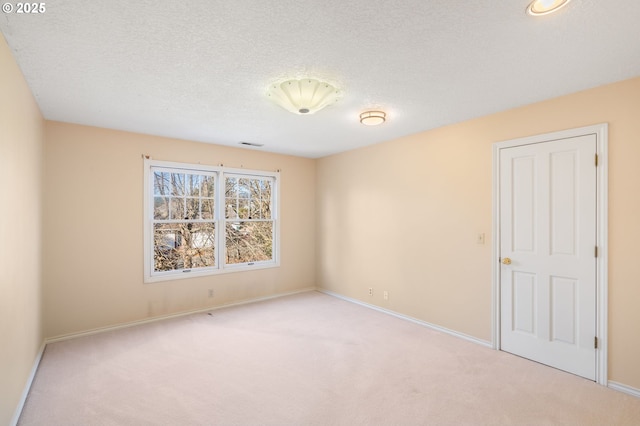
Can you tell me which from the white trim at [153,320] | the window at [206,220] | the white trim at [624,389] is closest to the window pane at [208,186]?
the window at [206,220]

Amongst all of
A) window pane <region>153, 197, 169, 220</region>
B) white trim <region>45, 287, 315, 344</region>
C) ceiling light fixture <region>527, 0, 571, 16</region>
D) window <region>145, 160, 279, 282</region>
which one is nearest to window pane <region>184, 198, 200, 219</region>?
window <region>145, 160, 279, 282</region>

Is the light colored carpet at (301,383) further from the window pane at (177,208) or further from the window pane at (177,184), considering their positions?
the window pane at (177,184)

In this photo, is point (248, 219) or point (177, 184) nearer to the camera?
point (177, 184)

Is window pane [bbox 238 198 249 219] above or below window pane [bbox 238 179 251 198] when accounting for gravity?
below

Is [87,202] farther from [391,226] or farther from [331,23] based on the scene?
[391,226]

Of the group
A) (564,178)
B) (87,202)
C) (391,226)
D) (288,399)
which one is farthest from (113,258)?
(564,178)

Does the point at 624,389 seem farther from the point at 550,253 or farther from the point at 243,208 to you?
the point at 243,208

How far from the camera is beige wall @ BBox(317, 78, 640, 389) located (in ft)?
8.15

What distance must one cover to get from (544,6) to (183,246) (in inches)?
181

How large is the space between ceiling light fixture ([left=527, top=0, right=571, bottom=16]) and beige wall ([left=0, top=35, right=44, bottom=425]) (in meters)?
3.01

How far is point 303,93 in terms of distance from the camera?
2498 mm

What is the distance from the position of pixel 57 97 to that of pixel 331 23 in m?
2.70

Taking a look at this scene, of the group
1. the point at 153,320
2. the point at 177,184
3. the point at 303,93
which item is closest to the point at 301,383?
the point at 303,93

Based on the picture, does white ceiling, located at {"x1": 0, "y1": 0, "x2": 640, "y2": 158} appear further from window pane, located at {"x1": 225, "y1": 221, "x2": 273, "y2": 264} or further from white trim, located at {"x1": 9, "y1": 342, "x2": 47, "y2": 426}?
white trim, located at {"x1": 9, "y1": 342, "x2": 47, "y2": 426}
